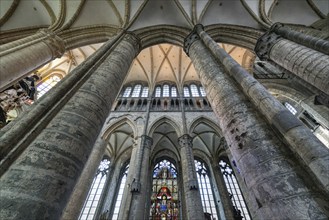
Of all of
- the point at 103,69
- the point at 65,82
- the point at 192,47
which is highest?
the point at 192,47

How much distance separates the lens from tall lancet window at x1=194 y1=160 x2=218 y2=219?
11352mm

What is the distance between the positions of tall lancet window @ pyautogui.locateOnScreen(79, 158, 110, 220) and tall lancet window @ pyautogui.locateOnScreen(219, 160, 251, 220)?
30.2 ft

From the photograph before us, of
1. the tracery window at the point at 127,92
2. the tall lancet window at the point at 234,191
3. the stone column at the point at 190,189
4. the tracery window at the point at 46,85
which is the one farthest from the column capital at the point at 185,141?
the tracery window at the point at 46,85

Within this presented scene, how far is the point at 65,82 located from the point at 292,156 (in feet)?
13.6

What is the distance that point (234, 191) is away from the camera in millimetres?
12336

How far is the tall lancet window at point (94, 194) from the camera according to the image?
10898 millimetres

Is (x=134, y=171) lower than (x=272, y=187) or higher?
higher

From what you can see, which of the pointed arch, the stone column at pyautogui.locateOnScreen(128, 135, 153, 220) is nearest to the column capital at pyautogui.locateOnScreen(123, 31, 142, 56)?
the stone column at pyautogui.locateOnScreen(128, 135, 153, 220)

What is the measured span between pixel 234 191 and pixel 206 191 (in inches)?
79.8

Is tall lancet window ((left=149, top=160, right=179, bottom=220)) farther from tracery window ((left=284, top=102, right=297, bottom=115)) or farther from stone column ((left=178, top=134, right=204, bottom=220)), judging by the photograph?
tracery window ((left=284, top=102, right=297, bottom=115))

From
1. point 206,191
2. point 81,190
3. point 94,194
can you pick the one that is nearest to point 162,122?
point 206,191

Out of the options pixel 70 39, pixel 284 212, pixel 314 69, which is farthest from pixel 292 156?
pixel 70 39

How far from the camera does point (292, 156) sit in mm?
2223

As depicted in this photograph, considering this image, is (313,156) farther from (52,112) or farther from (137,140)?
(137,140)
